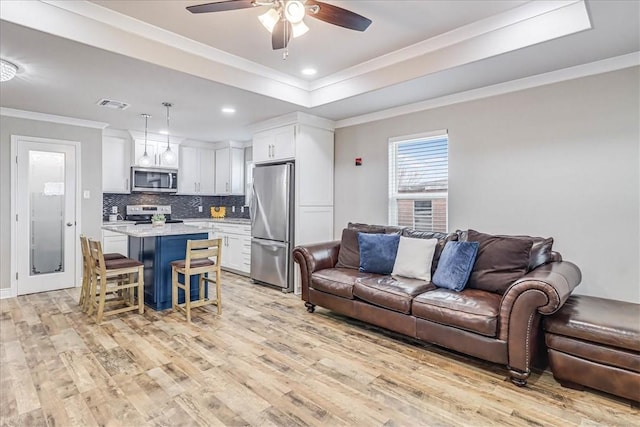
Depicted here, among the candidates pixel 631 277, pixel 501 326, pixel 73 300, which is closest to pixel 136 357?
pixel 73 300

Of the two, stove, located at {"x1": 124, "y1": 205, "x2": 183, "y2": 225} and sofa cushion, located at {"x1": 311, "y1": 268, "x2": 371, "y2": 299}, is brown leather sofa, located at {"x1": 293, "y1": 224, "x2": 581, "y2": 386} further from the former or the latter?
stove, located at {"x1": 124, "y1": 205, "x2": 183, "y2": 225}

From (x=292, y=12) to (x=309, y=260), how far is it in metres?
2.54

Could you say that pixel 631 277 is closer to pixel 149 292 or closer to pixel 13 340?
pixel 149 292

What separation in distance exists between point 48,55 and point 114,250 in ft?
11.6

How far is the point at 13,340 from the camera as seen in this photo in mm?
3094

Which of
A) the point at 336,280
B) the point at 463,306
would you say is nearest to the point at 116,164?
the point at 336,280

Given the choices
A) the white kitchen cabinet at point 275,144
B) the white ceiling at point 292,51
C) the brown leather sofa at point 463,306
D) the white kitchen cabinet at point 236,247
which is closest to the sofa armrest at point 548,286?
the brown leather sofa at point 463,306

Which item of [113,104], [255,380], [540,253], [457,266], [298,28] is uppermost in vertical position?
[113,104]

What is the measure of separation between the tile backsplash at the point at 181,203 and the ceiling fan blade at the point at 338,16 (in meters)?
5.22

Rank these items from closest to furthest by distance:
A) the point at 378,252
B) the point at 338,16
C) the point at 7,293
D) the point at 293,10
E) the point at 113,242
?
the point at 293,10 < the point at 338,16 < the point at 378,252 < the point at 7,293 < the point at 113,242

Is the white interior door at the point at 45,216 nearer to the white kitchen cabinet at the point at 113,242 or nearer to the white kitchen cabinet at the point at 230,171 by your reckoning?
the white kitchen cabinet at the point at 113,242

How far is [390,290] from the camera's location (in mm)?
3119

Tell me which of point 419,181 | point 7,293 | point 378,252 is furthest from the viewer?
point 7,293

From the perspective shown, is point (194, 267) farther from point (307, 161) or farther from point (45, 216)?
point (45, 216)
